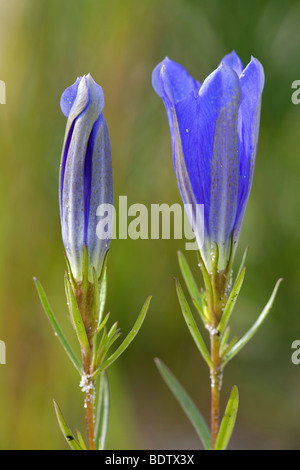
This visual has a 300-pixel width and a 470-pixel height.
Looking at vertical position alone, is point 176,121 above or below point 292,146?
below

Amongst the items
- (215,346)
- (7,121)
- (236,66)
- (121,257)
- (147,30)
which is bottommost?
(215,346)

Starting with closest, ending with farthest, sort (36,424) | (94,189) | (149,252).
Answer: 1. (94,189)
2. (36,424)
3. (149,252)

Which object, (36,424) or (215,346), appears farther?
(36,424)

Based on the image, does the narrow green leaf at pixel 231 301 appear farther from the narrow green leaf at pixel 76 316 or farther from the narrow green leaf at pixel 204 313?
the narrow green leaf at pixel 76 316

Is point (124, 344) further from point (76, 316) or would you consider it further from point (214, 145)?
point (214, 145)

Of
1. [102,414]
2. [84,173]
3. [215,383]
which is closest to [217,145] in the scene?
[84,173]

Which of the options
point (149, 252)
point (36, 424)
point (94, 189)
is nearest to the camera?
point (94, 189)

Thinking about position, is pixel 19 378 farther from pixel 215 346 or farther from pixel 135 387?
pixel 215 346
